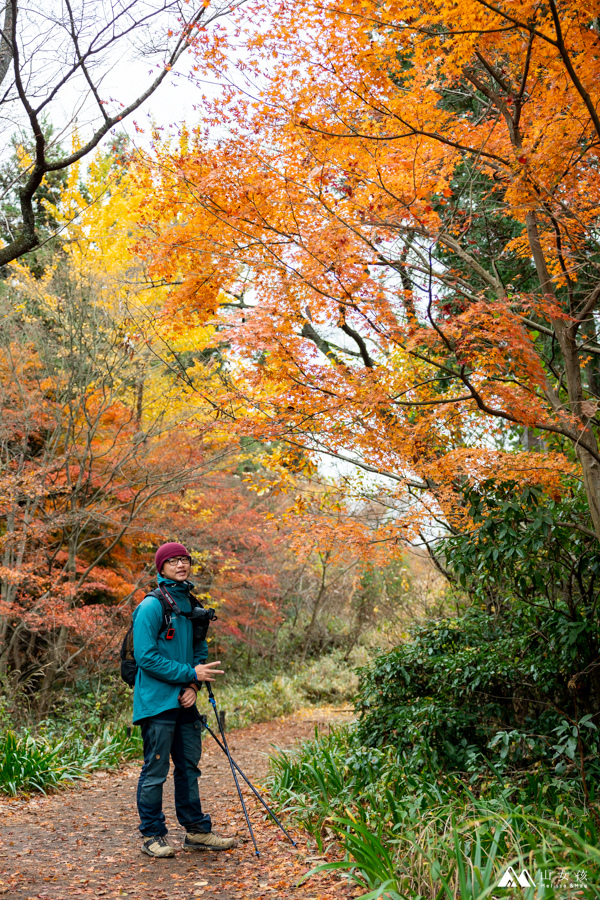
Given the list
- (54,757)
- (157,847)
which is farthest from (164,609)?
(54,757)

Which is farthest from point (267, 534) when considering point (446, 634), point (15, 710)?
point (446, 634)

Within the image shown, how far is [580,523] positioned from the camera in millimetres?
4648

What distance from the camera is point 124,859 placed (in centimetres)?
357

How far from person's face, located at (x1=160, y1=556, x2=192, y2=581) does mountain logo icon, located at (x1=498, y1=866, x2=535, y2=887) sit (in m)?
2.09

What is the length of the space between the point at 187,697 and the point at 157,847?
82 centimetres

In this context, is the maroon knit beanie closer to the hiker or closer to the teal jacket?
the hiker

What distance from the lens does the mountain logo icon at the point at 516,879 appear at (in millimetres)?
2318

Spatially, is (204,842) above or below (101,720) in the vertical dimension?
above

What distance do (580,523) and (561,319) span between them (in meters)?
1.45

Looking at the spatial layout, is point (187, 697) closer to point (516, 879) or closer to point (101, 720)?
point (516, 879)

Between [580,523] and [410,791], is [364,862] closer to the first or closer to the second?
[410,791]

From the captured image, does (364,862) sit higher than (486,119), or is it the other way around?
(486,119)

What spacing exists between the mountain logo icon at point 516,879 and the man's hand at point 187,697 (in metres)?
1.70

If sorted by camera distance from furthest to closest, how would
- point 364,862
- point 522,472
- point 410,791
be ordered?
point 522,472, point 410,791, point 364,862
